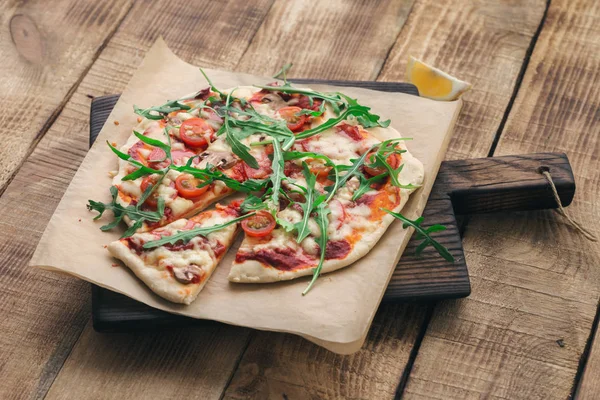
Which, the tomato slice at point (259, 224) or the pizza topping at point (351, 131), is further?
the pizza topping at point (351, 131)

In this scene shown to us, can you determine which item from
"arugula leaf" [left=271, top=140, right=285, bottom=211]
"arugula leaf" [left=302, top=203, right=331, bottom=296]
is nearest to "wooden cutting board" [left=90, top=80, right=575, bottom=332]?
"arugula leaf" [left=302, top=203, right=331, bottom=296]

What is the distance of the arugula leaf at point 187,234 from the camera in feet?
10.9

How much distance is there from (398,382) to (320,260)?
0.59 metres

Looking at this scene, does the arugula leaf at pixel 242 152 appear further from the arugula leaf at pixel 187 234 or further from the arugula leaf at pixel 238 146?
the arugula leaf at pixel 187 234

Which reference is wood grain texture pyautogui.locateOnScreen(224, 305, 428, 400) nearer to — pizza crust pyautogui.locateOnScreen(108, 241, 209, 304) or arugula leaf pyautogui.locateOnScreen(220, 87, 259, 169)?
pizza crust pyautogui.locateOnScreen(108, 241, 209, 304)

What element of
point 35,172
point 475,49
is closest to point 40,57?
point 35,172

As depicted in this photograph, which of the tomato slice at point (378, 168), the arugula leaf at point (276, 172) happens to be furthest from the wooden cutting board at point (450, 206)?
the arugula leaf at point (276, 172)

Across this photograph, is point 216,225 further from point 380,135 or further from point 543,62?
point 543,62

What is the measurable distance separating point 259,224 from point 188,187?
1.22 ft

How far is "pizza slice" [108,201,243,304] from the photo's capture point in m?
3.25

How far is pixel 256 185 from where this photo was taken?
3545 millimetres

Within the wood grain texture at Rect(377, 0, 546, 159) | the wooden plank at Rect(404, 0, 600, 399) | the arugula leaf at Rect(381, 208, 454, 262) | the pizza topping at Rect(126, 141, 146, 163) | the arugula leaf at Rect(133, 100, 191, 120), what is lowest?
the wooden plank at Rect(404, 0, 600, 399)

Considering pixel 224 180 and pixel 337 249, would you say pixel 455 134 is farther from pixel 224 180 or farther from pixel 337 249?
pixel 224 180

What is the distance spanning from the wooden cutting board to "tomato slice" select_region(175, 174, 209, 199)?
52cm
